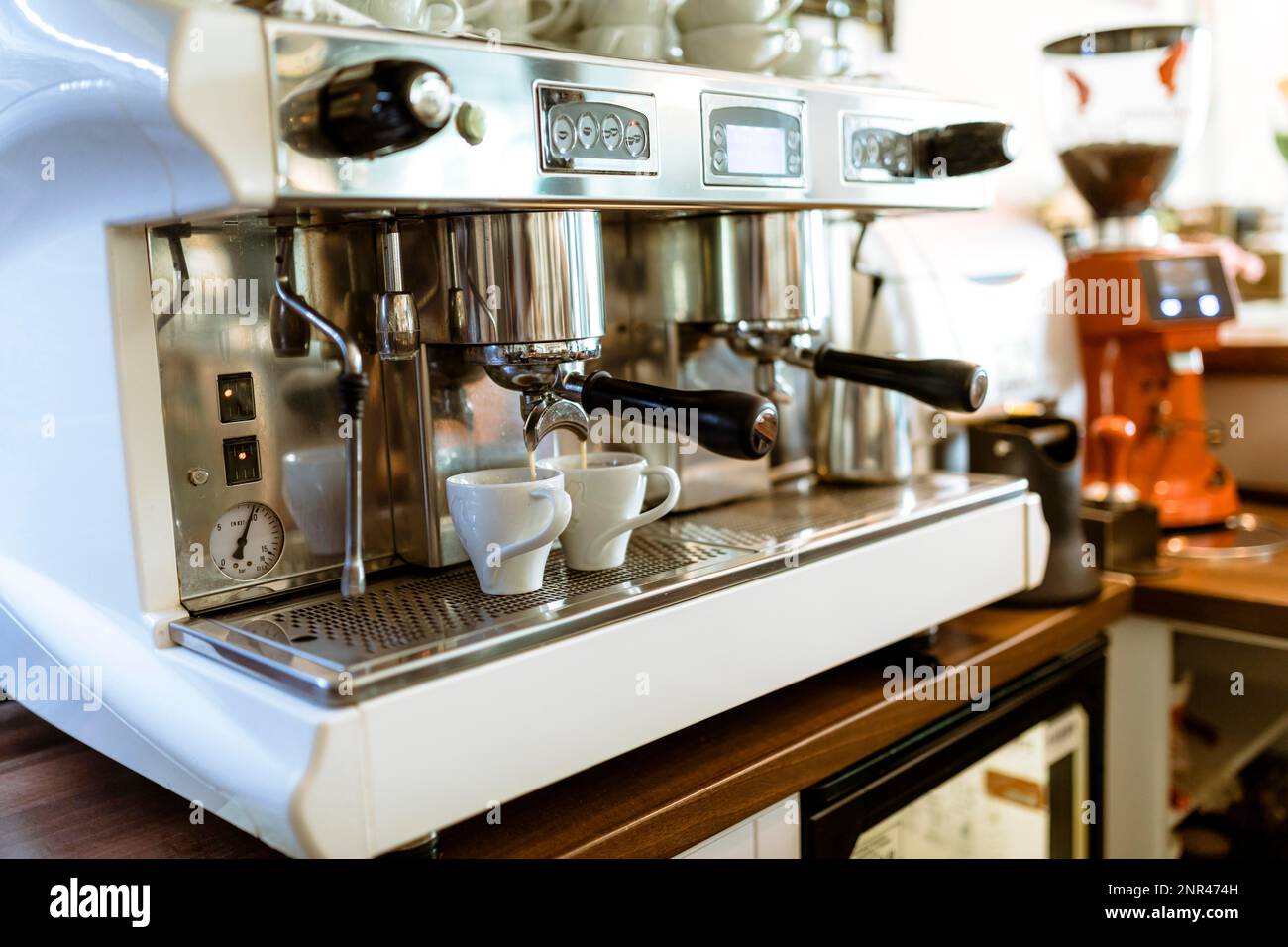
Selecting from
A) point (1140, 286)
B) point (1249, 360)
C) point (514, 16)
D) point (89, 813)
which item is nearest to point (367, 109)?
point (514, 16)

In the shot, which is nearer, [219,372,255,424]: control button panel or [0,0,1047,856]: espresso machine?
[0,0,1047,856]: espresso machine

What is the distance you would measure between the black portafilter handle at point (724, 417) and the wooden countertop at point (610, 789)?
0.22 m

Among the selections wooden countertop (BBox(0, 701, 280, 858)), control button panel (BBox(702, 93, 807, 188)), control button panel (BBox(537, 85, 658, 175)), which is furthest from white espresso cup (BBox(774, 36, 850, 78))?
wooden countertop (BBox(0, 701, 280, 858))

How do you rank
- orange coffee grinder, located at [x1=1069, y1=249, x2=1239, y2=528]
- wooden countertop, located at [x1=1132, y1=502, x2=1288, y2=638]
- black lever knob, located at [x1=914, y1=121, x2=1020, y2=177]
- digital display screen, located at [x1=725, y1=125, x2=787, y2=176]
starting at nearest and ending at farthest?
1. digital display screen, located at [x1=725, y1=125, x2=787, y2=176]
2. black lever knob, located at [x1=914, y1=121, x2=1020, y2=177]
3. wooden countertop, located at [x1=1132, y1=502, x2=1288, y2=638]
4. orange coffee grinder, located at [x1=1069, y1=249, x2=1239, y2=528]

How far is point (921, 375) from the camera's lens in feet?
2.75

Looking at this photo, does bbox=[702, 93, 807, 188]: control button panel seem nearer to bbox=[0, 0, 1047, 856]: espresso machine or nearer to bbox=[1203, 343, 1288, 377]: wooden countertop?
bbox=[0, 0, 1047, 856]: espresso machine

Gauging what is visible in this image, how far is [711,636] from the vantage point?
0.73 metres

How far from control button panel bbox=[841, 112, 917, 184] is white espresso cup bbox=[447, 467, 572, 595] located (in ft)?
1.07

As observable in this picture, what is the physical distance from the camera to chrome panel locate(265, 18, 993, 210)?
547 mm

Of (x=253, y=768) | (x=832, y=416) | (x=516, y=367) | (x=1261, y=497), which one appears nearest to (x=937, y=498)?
(x=832, y=416)

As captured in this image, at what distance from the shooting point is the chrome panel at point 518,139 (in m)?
0.55

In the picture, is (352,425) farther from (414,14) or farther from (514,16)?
(514,16)

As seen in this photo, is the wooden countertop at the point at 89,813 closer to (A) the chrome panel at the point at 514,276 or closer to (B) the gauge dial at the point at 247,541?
(B) the gauge dial at the point at 247,541

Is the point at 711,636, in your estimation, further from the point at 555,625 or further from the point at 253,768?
the point at 253,768
